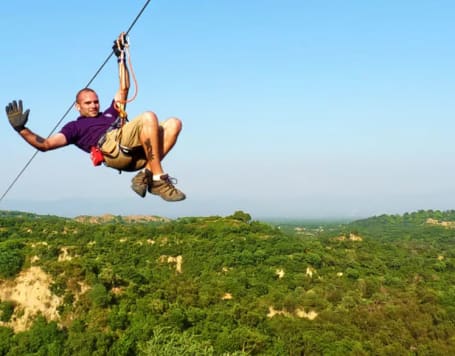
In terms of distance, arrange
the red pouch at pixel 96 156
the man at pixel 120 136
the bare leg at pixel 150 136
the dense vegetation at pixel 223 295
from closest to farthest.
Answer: the bare leg at pixel 150 136 < the man at pixel 120 136 < the red pouch at pixel 96 156 < the dense vegetation at pixel 223 295

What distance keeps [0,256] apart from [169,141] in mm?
62393

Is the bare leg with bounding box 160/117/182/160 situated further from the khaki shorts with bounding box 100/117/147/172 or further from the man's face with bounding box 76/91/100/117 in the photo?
the man's face with bounding box 76/91/100/117

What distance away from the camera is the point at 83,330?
48.8m

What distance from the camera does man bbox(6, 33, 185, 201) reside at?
22.2ft

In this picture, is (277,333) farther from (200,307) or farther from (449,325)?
(449,325)

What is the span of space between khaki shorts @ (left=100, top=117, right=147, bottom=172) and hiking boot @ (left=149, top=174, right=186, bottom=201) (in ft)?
1.41

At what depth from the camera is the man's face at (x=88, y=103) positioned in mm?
7270

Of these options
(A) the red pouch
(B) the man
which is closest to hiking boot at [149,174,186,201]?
(B) the man

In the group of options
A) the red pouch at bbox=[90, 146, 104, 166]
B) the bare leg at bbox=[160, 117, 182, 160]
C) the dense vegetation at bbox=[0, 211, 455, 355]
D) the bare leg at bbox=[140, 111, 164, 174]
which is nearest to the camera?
the bare leg at bbox=[140, 111, 164, 174]

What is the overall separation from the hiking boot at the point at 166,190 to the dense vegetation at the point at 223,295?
38.7 meters

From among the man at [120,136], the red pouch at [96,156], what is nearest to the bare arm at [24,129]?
the man at [120,136]

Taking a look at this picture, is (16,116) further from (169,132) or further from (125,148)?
(169,132)

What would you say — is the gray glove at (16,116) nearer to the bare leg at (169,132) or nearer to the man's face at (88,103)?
the man's face at (88,103)

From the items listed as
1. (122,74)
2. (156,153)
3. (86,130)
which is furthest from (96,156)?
(122,74)
